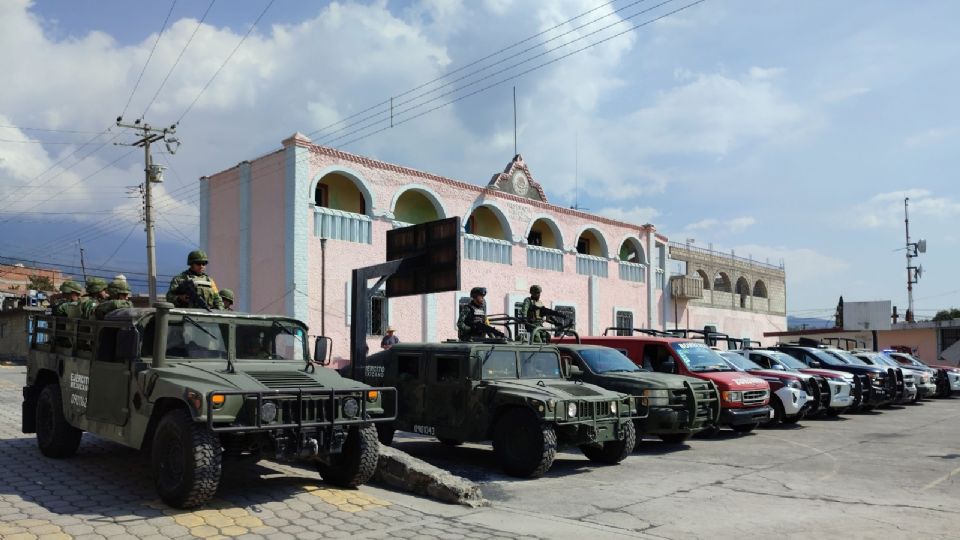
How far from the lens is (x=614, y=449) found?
10312 millimetres

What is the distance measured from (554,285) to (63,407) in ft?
77.9

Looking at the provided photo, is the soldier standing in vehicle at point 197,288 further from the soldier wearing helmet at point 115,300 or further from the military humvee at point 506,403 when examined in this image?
the military humvee at point 506,403

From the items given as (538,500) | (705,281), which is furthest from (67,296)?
(705,281)

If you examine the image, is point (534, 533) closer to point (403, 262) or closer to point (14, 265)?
point (403, 262)

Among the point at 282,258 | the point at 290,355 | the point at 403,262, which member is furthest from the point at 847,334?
the point at 290,355

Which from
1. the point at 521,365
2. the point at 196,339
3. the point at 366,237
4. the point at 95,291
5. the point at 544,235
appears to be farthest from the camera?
the point at 544,235

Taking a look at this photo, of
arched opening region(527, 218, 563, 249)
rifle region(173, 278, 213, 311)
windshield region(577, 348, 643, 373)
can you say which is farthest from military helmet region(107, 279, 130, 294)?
arched opening region(527, 218, 563, 249)

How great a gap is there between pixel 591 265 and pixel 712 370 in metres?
19.8

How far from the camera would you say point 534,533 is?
6637 mm

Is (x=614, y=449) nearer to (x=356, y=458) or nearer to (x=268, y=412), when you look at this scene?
(x=356, y=458)

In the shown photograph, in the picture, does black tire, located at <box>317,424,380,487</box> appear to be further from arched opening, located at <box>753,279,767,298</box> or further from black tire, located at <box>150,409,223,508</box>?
arched opening, located at <box>753,279,767,298</box>

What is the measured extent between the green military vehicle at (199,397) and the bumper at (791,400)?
9.72m

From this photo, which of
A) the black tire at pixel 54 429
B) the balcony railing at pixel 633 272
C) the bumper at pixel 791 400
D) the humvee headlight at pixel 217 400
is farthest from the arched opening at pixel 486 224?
the humvee headlight at pixel 217 400

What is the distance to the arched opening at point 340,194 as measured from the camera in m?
25.1
